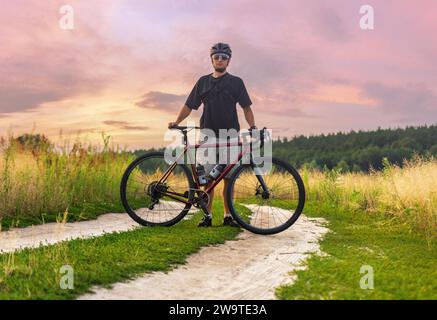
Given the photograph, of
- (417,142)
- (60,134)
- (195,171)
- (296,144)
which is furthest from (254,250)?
(296,144)

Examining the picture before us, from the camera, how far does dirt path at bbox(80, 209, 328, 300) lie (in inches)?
172

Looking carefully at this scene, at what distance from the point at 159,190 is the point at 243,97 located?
199cm

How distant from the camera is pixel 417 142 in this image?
216ft

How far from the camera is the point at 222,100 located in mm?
7875

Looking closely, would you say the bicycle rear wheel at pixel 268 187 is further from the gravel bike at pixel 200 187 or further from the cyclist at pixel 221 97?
the cyclist at pixel 221 97

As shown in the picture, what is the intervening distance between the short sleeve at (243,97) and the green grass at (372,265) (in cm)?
242

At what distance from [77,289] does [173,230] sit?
343 cm

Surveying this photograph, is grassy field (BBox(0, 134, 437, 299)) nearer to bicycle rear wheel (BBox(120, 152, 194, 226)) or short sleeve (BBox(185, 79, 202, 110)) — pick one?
bicycle rear wheel (BBox(120, 152, 194, 226))

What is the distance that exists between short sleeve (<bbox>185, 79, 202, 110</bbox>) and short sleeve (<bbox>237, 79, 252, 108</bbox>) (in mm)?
664

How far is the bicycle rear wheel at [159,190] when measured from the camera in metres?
7.91

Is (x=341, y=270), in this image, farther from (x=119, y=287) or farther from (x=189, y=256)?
(x=119, y=287)

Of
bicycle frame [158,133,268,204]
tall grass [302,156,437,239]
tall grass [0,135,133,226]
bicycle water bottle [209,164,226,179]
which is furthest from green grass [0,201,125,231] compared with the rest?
tall grass [302,156,437,239]

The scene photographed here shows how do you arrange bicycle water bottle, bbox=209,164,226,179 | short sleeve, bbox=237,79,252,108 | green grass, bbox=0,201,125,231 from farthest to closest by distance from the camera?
green grass, bbox=0,201,125,231 → short sleeve, bbox=237,79,252,108 → bicycle water bottle, bbox=209,164,226,179

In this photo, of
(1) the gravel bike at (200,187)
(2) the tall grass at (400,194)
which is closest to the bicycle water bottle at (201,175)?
(1) the gravel bike at (200,187)
